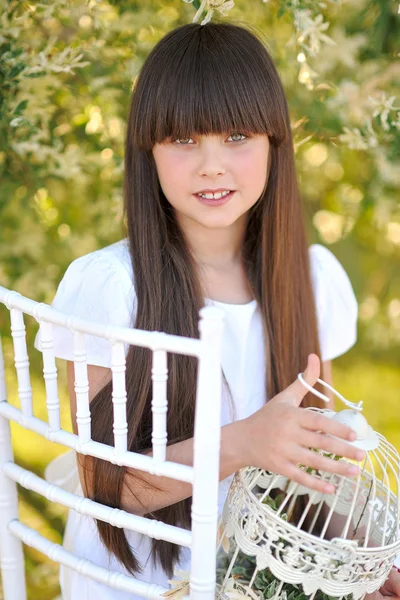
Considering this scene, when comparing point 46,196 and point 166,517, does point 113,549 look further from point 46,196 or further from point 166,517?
A: point 46,196

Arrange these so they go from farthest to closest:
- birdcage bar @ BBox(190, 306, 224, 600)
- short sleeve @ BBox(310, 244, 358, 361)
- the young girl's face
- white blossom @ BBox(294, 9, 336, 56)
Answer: short sleeve @ BBox(310, 244, 358, 361)
white blossom @ BBox(294, 9, 336, 56)
the young girl's face
birdcage bar @ BBox(190, 306, 224, 600)

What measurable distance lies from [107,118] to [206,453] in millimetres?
1150

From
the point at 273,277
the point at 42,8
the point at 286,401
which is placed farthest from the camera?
the point at 42,8

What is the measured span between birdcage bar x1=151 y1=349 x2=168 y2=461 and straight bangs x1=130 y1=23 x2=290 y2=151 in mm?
452

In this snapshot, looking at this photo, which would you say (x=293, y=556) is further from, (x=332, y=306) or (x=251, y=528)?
→ (x=332, y=306)

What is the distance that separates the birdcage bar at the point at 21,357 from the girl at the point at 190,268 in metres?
0.18

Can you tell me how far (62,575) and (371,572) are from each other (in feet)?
2.43

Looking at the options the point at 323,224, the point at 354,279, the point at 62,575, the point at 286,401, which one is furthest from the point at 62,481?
the point at 354,279

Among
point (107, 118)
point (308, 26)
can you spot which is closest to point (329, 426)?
point (308, 26)

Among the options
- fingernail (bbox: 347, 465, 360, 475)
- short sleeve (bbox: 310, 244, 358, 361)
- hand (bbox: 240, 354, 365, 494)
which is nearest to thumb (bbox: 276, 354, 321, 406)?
hand (bbox: 240, 354, 365, 494)

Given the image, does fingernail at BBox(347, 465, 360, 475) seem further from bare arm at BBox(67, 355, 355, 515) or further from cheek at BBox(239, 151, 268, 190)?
cheek at BBox(239, 151, 268, 190)

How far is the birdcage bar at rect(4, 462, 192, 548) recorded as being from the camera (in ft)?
2.80

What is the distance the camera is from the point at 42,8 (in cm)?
149

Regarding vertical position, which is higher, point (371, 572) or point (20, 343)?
point (20, 343)
